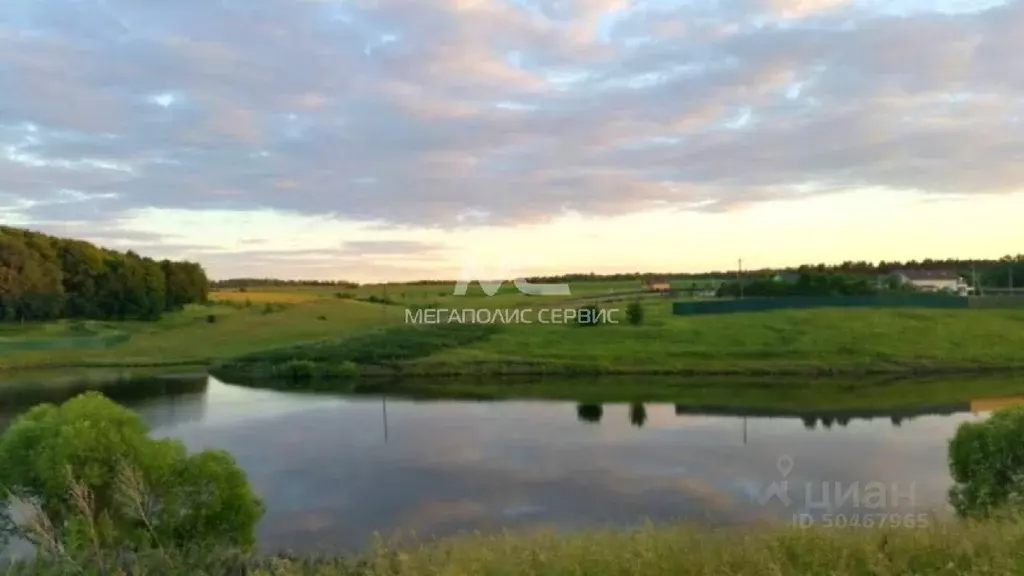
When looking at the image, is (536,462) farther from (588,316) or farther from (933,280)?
(933,280)

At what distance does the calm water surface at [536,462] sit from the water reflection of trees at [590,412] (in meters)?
0.08

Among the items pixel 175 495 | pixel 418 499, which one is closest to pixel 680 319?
pixel 418 499

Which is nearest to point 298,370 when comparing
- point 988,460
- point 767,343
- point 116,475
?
point 767,343

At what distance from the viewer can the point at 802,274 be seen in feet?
204

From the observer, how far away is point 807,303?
52281 millimetres

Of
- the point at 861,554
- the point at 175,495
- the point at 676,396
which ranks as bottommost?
the point at 676,396

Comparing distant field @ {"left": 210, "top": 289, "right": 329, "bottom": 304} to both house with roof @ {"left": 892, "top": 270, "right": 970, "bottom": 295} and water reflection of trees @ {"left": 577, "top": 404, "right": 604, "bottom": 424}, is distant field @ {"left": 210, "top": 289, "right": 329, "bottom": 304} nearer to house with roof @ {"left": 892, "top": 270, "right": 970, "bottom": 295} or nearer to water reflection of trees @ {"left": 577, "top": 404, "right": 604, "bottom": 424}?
water reflection of trees @ {"left": 577, "top": 404, "right": 604, "bottom": 424}

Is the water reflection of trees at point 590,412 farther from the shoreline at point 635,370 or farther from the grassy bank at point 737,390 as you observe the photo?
the shoreline at point 635,370

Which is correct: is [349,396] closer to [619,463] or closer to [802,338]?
[619,463]

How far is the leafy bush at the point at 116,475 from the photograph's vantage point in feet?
27.1

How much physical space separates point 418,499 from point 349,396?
18228 mm

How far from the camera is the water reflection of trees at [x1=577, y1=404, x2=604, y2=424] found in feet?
91.4

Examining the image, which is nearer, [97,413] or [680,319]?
[97,413]

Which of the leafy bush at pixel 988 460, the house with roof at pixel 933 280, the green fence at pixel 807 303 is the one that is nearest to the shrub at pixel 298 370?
the green fence at pixel 807 303
